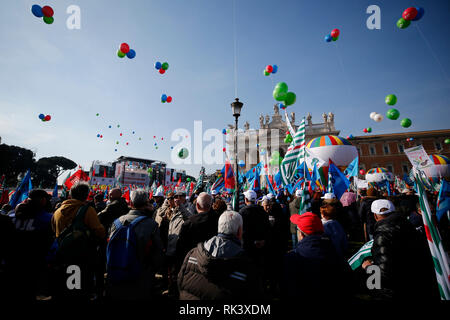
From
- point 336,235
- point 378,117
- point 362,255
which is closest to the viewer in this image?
point 362,255

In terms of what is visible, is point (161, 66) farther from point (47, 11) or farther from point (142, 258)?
point (142, 258)

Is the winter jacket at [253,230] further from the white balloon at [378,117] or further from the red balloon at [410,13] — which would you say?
the white balloon at [378,117]

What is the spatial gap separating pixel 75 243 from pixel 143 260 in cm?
95

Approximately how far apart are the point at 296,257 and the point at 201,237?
1568 mm

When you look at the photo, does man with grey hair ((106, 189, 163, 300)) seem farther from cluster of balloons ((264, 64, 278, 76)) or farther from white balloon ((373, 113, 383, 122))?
white balloon ((373, 113, 383, 122))

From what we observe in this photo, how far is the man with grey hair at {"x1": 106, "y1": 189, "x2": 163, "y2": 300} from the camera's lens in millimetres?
2316

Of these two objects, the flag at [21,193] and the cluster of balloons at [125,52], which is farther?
the cluster of balloons at [125,52]

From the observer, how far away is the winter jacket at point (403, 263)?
2.14 m

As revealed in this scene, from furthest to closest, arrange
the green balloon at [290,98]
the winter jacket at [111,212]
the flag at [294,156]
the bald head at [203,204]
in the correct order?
the green balloon at [290,98], the flag at [294,156], the winter jacket at [111,212], the bald head at [203,204]

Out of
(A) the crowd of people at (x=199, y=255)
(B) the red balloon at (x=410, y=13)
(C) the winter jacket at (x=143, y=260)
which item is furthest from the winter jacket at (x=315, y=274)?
(B) the red balloon at (x=410, y=13)

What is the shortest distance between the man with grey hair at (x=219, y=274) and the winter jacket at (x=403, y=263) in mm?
1582

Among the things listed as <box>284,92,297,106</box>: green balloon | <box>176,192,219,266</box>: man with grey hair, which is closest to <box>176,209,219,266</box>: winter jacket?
<box>176,192,219,266</box>: man with grey hair

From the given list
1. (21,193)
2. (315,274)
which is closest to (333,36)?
(315,274)

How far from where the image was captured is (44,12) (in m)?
6.78
